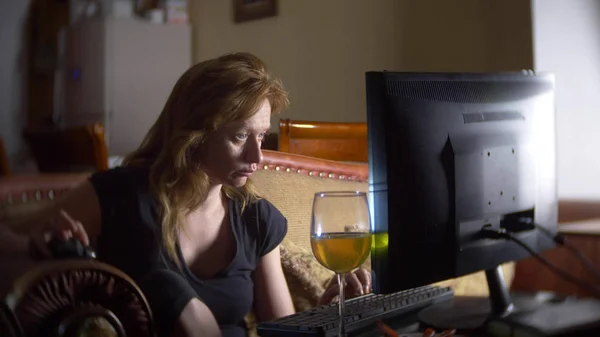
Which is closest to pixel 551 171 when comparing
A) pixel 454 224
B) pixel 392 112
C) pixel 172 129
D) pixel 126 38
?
pixel 454 224

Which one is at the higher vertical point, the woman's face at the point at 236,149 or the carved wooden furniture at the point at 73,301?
the woman's face at the point at 236,149

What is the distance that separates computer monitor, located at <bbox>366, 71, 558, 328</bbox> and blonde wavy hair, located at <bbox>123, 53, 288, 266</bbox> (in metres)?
0.24

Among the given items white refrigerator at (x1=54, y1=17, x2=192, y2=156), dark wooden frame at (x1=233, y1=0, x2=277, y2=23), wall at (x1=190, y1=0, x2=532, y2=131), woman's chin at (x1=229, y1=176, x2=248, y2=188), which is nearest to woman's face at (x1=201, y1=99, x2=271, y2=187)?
woman's chin at (x1=229, y1=176, x2=248, y2=188)

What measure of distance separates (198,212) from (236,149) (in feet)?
0.38

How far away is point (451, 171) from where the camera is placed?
3.25 feet

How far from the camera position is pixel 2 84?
771 mm

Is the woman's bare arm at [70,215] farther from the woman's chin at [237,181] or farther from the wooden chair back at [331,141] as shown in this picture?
the wooden chair back at [331,141]

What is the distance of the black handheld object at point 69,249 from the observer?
0.80 m

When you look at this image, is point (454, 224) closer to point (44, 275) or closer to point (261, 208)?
point (261, 208)

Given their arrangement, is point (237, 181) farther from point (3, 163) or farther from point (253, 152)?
point (3, 163)

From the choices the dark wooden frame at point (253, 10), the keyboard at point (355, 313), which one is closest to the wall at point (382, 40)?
the dark wooden frame at point (253, 10)

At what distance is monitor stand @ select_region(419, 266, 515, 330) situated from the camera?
1025 mm

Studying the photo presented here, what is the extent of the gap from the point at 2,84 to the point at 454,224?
24.8 inches

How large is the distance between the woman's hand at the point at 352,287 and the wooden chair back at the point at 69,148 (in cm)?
45
